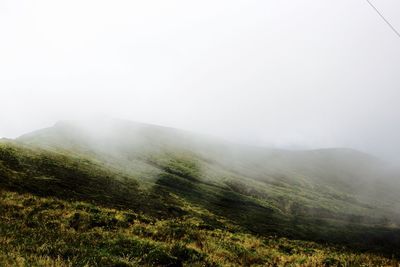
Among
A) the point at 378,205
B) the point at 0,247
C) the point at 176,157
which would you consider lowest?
the point at 378,205

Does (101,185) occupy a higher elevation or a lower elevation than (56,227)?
lower

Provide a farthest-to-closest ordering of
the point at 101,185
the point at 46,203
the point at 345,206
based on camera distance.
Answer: the point at 345,206 → the point at 101,185 → the point at 46,203

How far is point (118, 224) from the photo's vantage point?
28.1 metres

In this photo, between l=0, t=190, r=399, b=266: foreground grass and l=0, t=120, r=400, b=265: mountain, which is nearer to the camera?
l=0, t=190, r=399, b=266: foreground grass

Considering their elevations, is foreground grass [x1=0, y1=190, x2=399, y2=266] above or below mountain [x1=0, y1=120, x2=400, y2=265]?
above

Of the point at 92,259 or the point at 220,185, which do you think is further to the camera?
the point at 220,185

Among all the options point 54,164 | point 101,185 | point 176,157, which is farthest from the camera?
point 176,157

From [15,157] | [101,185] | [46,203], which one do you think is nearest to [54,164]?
[15,157]

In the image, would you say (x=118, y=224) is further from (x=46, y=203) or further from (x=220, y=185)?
(x=220, y=185)

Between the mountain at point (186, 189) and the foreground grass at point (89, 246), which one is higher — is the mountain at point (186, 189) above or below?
below

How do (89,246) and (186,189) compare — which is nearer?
(89,246)

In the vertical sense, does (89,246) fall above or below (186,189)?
above

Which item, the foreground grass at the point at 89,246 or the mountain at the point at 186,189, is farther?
the mountain at the point at 186,189

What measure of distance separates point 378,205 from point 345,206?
114 ft
